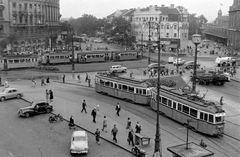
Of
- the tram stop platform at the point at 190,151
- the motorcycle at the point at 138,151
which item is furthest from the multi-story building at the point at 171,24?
the tram stop platform at the point at 190,151

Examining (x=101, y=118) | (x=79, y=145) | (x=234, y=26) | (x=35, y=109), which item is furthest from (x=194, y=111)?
(x=234, y=26)

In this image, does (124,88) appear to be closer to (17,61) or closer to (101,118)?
(101,118)

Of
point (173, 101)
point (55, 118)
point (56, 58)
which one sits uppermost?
point (56, 58)

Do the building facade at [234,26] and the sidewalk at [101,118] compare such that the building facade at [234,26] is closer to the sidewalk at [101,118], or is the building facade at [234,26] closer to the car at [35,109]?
the sidewalk at [101,118]

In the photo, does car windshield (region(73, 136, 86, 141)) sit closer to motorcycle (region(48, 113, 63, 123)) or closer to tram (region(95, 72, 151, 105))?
motorcycle (region(48, 113, 63, 123))

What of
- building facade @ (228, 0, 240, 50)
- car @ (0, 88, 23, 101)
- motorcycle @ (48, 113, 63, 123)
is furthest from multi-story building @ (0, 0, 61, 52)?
motorcycle @ (48, 113, 63, 123)

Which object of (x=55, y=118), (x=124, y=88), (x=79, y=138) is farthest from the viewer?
(x=124, y=88)
